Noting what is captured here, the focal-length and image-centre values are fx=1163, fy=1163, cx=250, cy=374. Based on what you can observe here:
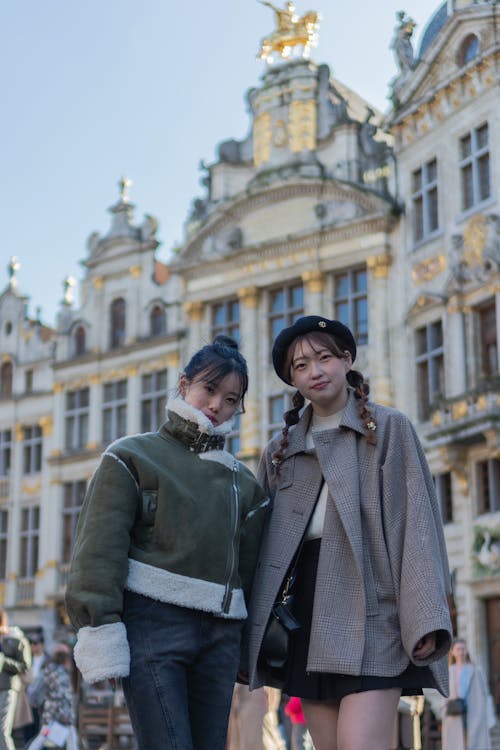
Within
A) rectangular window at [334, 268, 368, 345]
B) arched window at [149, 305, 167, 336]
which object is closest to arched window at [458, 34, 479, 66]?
rectangular window at [334, 268, 368, 345]

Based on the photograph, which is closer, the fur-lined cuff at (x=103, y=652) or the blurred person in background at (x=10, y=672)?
the fur-lined cuff at (x=103, y=652)

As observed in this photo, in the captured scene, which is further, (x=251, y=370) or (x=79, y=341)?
(x=79, y=341)

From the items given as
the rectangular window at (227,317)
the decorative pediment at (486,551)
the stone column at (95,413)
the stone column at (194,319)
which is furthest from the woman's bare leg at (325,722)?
the stone column at (95,413)

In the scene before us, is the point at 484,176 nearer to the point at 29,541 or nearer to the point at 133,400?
the point at 133,400

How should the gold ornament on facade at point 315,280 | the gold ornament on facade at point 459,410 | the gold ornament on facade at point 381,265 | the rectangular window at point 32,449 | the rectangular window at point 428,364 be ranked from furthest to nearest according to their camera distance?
the rectangular window at point 32,449
the gold ornament on facade at point 315,280
the gold ornament on facade at point 381,265
the rectangular window at point 428,364
the gold ornament on facade at point 459,410

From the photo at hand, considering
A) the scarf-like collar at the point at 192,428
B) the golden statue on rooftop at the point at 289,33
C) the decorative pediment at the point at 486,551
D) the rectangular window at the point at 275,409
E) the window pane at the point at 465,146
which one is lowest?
the scarf-like collar at the point at 192,428

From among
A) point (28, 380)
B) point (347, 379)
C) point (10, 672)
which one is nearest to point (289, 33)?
point (28, 380)

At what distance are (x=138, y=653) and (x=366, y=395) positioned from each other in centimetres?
119

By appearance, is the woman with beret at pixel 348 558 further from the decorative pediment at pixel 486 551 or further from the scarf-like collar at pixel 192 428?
the decorative pediment at pixel 486 551

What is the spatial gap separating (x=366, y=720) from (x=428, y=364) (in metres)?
19.5

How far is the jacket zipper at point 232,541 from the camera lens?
3.64m

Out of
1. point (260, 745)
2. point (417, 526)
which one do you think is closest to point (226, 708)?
point (417, 526)

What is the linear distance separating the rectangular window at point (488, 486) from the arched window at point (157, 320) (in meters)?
10.1

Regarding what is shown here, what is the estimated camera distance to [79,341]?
99.9 ft
